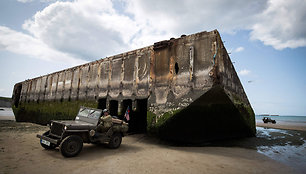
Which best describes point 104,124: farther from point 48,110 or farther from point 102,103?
point 48,110

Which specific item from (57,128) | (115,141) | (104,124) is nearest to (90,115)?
(104,124)

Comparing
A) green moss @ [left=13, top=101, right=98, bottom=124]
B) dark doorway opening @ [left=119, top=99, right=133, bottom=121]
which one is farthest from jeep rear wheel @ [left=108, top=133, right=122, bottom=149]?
green moss @ [left=13, top=101, right=98, bottom=124]

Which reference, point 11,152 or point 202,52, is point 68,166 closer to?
point 11,152

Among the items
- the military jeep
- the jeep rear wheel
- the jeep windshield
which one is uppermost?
the jeep windshield

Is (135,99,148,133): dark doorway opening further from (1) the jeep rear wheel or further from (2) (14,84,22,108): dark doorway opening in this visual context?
(2) (14,84,22,108): dark doorway opening

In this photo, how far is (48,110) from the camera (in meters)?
13.4

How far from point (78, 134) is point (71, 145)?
1.56 feet

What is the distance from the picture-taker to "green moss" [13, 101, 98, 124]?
10.9 metres

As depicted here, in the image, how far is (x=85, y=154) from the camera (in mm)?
4848

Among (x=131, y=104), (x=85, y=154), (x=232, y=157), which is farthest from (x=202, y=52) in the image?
(x=85, y=154)

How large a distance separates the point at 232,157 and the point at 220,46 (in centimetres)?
386

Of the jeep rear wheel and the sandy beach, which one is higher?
the jeep rear wheel

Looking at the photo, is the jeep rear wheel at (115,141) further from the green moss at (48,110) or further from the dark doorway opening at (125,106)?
the green moss at (48,110)

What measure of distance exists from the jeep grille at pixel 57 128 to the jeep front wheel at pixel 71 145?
0.50 metres
